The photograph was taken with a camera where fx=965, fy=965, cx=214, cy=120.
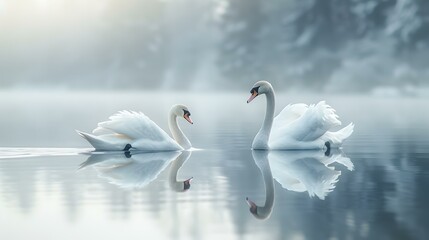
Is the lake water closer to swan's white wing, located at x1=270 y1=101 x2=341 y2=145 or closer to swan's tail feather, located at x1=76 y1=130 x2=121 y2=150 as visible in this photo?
swan's tail feather, located at x1=76 y1=130 x2=121 y2=150

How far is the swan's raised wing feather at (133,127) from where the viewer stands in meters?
18.4

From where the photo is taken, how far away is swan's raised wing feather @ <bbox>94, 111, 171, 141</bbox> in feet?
60.4

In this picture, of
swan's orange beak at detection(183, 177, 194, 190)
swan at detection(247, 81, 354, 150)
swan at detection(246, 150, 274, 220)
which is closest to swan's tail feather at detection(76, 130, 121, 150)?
swan at detection(246, 150, 274, 220)

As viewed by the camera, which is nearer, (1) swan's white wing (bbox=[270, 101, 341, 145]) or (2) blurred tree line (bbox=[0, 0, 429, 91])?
(1) swan's white wing (bbox=[270, 101, 341, 145])

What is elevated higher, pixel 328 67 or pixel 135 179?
pixel 328 67

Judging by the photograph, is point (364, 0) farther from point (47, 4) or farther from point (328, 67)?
point (47, 4)

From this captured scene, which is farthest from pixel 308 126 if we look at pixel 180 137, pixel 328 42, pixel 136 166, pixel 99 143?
pixel 328 42

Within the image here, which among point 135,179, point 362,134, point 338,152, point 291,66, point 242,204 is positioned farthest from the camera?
point 291,66

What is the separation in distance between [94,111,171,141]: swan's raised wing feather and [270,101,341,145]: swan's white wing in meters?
2.54

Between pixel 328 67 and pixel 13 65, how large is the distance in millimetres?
73108

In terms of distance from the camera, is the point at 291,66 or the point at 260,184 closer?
the point at 260,184

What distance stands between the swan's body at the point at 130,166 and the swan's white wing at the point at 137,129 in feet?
0.71

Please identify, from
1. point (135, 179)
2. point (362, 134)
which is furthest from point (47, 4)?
point (135, 179)

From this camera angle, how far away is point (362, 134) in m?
25.6
